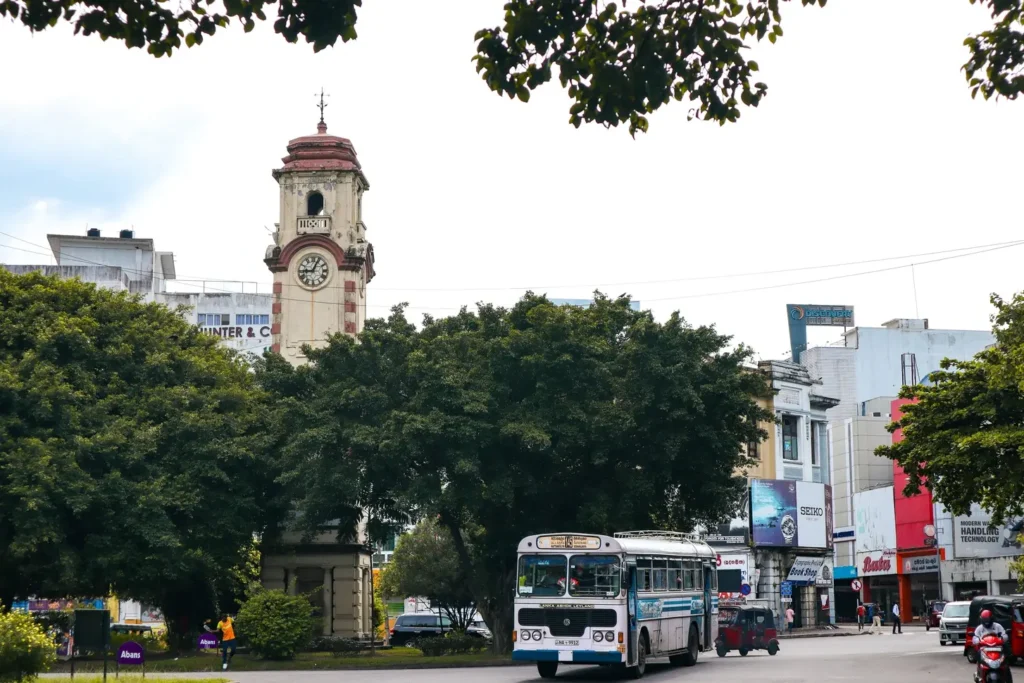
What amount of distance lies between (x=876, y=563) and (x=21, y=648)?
211 feet

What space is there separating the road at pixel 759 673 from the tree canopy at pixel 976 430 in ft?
13.4

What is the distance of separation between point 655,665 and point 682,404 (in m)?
7.69

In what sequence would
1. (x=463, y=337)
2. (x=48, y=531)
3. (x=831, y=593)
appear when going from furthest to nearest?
1. (x=831, y=593)
2. (x=463, y=337)
3. (x=48, y=531)

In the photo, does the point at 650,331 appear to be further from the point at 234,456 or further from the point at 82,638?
the point at 82,638

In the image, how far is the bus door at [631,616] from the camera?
2536cm

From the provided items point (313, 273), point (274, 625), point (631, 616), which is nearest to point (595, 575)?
point (631, 616)

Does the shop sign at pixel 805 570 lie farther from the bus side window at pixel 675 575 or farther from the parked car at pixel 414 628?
the bus side window at pixel 675 575

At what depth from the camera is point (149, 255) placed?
276 feet

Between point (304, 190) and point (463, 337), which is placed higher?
point (304, 190)

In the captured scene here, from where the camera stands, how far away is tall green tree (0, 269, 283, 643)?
3506cm

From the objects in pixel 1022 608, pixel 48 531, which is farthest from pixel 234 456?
pixel 1022 608

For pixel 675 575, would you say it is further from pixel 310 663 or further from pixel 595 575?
pixel 310 663

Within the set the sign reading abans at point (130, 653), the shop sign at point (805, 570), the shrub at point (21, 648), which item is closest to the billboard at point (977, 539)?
the shop sign at point (805, 570)

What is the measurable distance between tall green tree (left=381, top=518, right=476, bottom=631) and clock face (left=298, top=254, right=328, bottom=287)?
12270 mm
